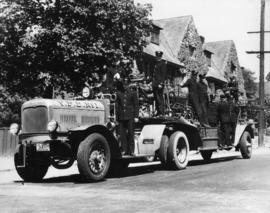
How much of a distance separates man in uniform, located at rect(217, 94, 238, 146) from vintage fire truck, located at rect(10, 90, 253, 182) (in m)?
4.02

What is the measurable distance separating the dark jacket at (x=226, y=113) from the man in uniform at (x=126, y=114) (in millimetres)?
5357

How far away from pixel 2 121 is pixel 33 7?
268 inches

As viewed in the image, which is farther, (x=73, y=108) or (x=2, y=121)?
(x=2, y=121)

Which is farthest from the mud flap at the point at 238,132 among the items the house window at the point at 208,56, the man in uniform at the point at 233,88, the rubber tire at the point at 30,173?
the house window at the point at 208,56

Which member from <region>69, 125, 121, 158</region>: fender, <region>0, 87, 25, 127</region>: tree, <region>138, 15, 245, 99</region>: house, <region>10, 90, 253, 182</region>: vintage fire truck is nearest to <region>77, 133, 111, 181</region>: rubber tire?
<region>10, 90, 253, 182</region>: vintage fire truck

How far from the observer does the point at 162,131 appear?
39.8ft

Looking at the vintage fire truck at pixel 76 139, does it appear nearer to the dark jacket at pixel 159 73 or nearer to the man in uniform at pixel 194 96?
the dark jacket at pixel 159 73

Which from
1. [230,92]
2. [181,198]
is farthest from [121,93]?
[230,92]

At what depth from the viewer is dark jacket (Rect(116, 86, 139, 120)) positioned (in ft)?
36.8

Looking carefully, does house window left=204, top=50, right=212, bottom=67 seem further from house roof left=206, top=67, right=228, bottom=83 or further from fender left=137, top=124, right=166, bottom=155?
fender left=137, top=124, right=166, bottom=155

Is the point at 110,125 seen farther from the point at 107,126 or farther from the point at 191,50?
the point at 191,50

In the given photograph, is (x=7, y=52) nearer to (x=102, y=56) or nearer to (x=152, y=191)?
(x=102, y=56)

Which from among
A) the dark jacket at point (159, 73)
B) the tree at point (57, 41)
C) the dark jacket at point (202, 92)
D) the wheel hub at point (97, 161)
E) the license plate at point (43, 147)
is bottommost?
the wheel hub at point (97, 161)

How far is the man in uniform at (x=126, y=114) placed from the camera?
1116 centimetres
